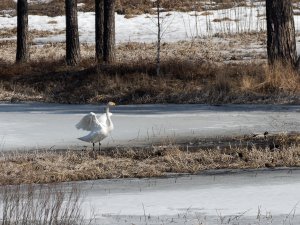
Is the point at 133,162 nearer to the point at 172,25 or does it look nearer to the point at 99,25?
the point at 99,25

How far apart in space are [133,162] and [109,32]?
522 inches

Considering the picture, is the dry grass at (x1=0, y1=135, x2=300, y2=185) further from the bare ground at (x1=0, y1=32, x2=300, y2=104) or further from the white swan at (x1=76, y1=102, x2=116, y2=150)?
the bare ground at (x1=0, y1=32, x2=300, y2=104)

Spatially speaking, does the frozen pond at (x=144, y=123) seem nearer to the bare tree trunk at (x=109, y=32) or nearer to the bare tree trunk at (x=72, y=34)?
the bare tree trunk at (x=109, y=32)

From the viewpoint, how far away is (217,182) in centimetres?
984

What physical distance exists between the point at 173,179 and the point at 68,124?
17.8ft

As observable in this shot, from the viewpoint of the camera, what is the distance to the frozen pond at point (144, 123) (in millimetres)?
13367

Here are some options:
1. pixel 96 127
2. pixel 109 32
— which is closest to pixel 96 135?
pixel 96 127

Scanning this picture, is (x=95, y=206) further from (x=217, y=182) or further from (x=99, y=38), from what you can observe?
(x=99, y=38)

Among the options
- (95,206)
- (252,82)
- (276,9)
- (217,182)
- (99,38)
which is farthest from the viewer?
(99,38)

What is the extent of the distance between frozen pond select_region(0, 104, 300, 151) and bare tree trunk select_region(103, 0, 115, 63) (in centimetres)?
573

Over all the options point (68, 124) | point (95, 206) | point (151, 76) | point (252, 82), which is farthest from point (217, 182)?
point (151, 76)

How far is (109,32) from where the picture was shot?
24.0 meters

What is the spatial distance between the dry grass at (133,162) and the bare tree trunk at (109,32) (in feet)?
38.8

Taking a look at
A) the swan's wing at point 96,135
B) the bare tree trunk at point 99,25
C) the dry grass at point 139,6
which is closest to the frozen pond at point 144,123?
the swan's wing at point 96,135
